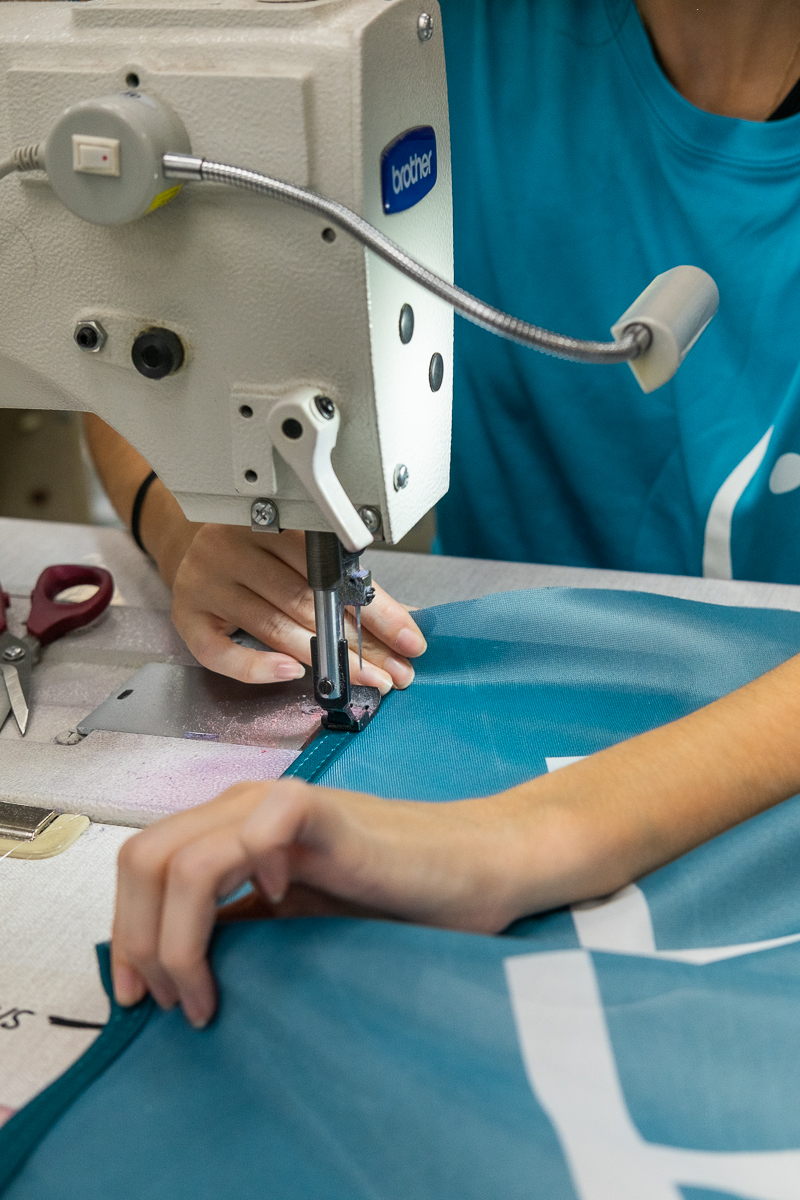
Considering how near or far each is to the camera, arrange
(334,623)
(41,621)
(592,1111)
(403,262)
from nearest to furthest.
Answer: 1. (592,1111)
2. (403,262)
3. (334,623)
4. (41,621)

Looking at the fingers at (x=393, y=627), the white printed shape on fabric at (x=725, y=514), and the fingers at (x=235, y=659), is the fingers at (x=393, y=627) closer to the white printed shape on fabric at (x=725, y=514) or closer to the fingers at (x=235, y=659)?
the fingers at (x=235, y=659)

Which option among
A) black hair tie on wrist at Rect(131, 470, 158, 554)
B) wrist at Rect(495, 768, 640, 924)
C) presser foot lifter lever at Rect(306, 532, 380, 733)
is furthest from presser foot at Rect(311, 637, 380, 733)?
black hair tie on wrist at Rect(131, 470, 158, 554)

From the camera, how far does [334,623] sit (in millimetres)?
944

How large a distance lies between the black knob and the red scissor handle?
1.37ft

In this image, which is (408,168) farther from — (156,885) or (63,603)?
(63,603)

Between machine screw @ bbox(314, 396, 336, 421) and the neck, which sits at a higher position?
the neck

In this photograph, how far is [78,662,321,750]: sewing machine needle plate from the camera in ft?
3.31

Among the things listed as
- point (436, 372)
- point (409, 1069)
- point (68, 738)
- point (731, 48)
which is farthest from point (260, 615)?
point (731, 48)

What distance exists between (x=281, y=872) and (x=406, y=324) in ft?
1.43

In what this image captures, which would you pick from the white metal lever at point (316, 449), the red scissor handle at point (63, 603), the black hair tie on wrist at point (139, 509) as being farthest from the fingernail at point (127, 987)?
the black hair tie on wrist at point (139, 509)

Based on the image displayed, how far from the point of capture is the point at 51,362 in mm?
896

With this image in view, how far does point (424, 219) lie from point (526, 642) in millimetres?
437

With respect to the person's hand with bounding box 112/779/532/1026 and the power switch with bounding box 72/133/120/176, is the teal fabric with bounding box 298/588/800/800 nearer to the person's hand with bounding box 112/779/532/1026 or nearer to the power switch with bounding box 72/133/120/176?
the person's hand with bounding box 112/779/532/1026

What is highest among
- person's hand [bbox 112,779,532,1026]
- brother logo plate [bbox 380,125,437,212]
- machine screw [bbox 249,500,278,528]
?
brother logo plate [bbox 380,125,437,212]
